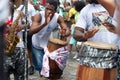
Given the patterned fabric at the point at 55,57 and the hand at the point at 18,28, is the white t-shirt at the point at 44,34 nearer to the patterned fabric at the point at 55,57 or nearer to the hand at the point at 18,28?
the patterned fabric at the point at 55,57

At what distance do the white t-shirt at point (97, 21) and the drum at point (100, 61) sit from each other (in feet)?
1.34

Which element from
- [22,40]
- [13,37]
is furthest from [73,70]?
[13,37]

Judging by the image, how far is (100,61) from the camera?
4.98 metres

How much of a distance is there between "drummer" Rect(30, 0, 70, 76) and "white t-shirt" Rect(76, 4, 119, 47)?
1.47 metres

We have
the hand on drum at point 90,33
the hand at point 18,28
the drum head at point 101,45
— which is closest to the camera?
the drum head at point 101,45

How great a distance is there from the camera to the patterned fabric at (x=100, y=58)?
4.95 metres

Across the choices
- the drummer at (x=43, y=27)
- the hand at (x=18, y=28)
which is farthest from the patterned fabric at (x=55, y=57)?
the hand at (x=18, y=28)

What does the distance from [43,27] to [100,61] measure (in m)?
2.34

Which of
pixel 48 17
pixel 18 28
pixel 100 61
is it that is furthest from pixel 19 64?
pixel 48 17

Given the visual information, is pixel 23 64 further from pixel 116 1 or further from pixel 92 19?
pixel 116 1

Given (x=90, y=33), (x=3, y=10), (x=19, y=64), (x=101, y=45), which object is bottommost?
(x=19, y=64)

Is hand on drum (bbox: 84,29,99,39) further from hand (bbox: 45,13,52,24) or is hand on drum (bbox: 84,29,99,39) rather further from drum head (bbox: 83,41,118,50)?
hand (bbox: 45,13,52,24)

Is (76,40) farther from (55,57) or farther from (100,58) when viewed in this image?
(55,57)

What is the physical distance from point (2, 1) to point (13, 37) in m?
2.37
